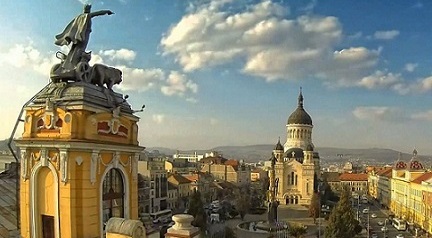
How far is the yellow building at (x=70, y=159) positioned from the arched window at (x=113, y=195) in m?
0.02

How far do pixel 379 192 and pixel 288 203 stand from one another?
28.5m

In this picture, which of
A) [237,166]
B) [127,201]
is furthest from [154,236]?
[237,166]

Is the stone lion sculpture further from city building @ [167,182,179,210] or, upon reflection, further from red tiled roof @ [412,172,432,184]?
city building @ [167,182,179,210]

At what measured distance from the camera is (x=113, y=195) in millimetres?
6777

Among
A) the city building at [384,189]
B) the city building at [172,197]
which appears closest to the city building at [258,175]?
the city building at [384,189]

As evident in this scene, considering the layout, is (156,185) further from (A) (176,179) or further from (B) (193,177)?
(B) (193,177)

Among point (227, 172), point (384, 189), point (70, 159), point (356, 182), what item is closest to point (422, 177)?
point (384, 189)

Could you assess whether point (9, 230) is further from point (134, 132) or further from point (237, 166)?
point (237, 166)

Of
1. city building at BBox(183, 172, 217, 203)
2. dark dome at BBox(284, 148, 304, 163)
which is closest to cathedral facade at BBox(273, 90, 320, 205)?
dark dome at BBox(284, 148, 304, 163)

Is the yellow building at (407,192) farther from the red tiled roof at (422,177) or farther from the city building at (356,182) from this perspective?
the city building at (356,182)

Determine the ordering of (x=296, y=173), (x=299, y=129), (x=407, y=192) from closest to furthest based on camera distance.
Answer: (x=407, y=192) < (x=296, y=173) < (x=299, y=129)

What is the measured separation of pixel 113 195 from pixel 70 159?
111 centimetres

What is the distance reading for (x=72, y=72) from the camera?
653 centimetres

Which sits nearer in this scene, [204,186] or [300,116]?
[204,186]
